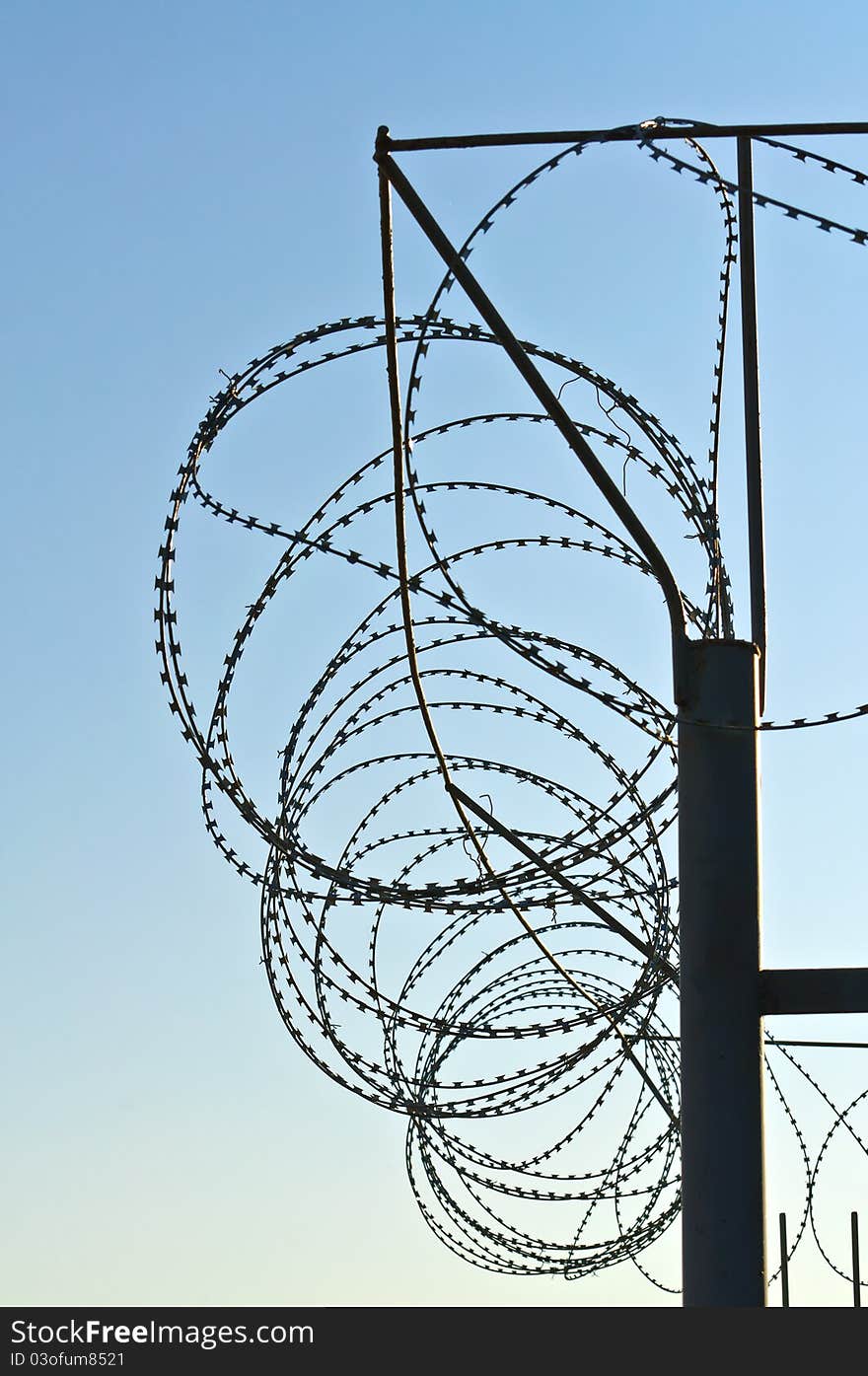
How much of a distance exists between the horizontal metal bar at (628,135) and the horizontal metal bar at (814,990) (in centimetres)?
297

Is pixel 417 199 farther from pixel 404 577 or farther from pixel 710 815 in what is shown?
pixel 710 815

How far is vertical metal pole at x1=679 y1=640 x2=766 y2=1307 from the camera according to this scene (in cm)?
700

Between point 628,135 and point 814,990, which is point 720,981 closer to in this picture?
point 814,990

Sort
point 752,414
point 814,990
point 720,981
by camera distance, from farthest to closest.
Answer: point 752,414 < point 720,981 < point 814,990

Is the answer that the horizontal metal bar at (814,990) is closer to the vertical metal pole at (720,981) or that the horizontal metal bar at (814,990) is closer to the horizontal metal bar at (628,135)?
the vertical metal pole at (720,981)

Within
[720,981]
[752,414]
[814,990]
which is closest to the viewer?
[814,990]

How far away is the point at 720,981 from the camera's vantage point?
7.19 metres

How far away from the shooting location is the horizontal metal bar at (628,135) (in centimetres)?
748

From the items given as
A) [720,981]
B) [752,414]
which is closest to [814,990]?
[720,981]

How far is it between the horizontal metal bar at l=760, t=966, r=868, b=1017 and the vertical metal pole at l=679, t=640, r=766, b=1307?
0.05 meters

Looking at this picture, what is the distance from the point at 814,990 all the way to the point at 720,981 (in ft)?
1.05

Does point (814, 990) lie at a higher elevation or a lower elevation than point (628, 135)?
lower
